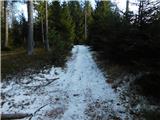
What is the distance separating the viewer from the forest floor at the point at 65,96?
1050 centimetres

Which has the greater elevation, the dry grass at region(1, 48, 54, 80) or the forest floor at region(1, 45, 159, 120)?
the dry grass at region(1, 48, 54, 80)

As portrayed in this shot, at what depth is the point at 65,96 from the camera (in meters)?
12.5

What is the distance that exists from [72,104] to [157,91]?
10.7 feet

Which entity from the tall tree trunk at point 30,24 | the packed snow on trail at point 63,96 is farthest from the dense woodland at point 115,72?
the tall tree trunk at point 30,24

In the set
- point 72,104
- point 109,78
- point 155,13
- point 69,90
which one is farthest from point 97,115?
point 155,13

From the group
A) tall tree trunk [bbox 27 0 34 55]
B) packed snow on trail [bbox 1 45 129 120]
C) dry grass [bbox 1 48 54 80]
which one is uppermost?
tall tree trunk [bbox 27 0 34 55]

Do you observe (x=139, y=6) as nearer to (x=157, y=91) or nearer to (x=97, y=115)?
(x=157, y=91)

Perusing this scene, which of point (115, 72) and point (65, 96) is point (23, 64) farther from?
point (65, 96)

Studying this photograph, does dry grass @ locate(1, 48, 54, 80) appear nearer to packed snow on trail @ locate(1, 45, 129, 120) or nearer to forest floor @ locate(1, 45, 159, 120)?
forest floor @ locate(1, 45, 159, 120)

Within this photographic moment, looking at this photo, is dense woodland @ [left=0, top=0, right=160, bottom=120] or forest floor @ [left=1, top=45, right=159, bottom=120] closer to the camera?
forest floor @ [left=1, top=45, right=159, bottom=120]

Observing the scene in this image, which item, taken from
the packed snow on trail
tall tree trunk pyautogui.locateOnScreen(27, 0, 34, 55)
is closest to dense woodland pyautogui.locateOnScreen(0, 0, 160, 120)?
the packed snow on trail

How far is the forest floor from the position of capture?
1050 cm

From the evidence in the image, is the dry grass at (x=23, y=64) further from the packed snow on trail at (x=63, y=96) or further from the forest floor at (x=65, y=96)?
the packed snow on trail at (x=63, y=96)

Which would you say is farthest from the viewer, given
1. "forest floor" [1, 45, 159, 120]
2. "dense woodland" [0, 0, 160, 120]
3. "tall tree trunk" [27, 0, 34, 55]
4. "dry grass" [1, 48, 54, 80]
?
"tall tree trunk" [27, 0, 34, 55]
